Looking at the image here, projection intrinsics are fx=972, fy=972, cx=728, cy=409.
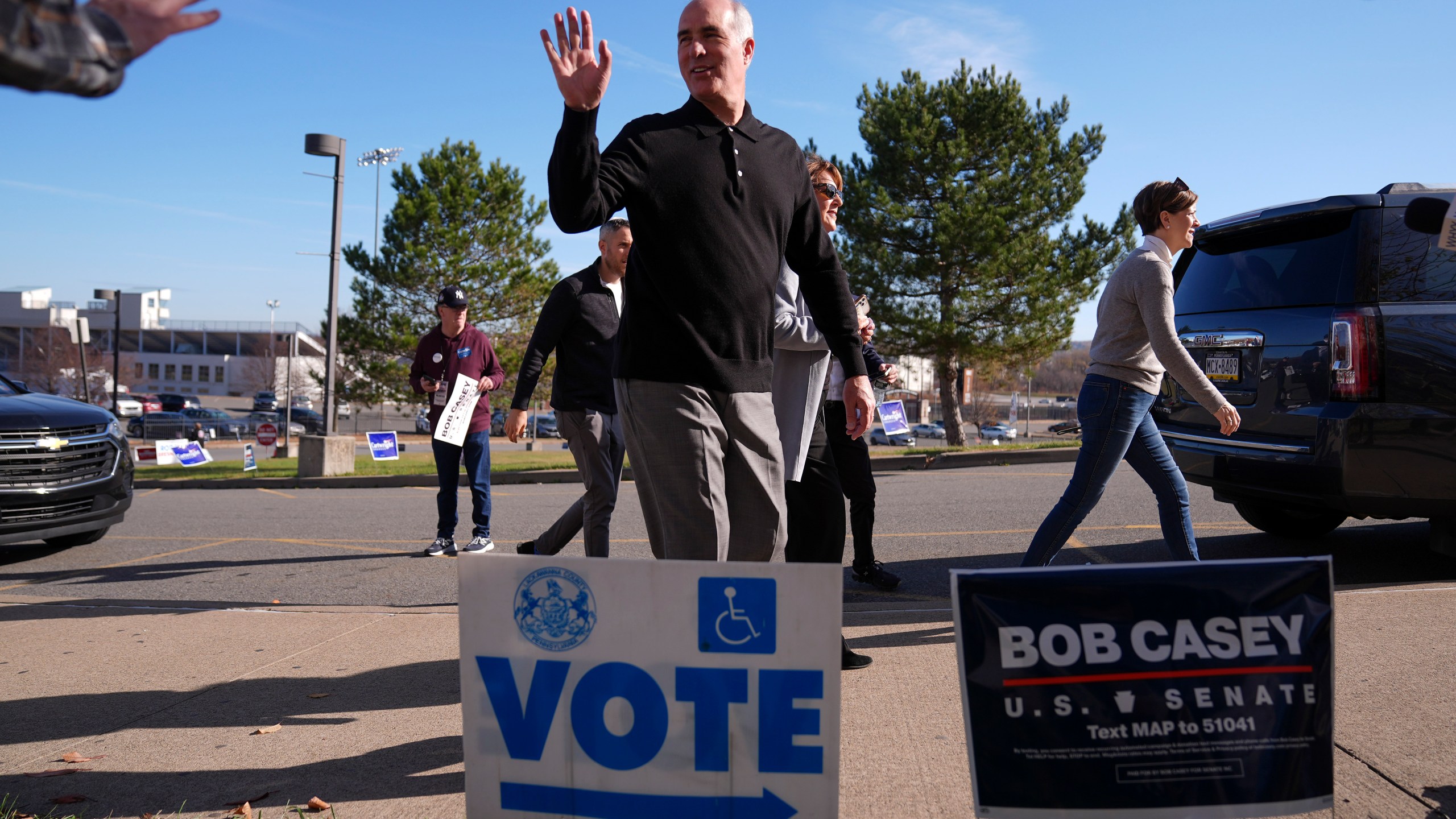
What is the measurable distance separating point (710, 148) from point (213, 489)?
1443 cm

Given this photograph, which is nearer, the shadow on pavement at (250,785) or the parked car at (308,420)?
the shadow on pavement at (250,785)

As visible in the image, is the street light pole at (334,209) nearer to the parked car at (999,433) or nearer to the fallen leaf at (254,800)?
the fallen leaf at (254,800)

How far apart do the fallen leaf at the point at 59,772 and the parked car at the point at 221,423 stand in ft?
169

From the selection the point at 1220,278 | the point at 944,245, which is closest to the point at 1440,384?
the point at 1220,278

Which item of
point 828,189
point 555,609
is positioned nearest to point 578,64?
point 555,609

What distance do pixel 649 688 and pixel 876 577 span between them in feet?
11.1

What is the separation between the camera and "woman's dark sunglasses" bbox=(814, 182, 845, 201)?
394cm

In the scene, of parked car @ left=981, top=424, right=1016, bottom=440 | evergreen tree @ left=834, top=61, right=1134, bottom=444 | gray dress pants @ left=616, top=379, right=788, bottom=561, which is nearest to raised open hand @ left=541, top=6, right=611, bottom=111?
gray dress pants @ left=616, top=379, right=788, bottom=561

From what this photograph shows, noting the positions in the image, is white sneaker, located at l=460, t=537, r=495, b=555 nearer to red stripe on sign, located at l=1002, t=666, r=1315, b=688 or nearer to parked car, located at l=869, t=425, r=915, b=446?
red stripe on sign, located at l=1002, t=666, r=1315, b=688

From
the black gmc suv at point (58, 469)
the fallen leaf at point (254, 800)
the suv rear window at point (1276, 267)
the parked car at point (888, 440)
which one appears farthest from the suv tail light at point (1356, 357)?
the parked car at point (888, 440)

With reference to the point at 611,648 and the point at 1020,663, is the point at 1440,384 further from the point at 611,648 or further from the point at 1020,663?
the point at 611,648

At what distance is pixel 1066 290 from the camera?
28531mm

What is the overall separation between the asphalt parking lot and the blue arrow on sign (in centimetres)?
291

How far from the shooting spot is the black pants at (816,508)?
3.81m
